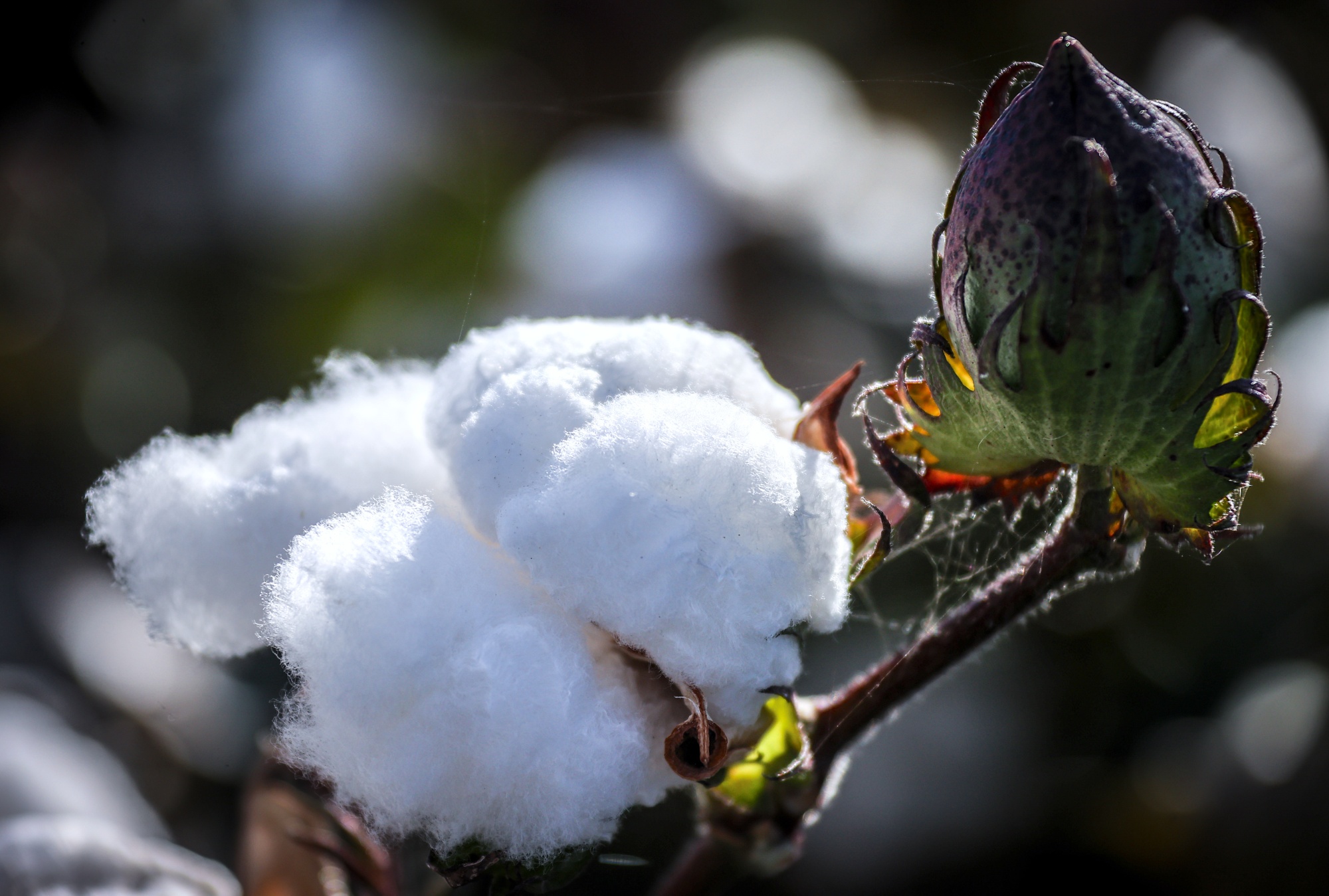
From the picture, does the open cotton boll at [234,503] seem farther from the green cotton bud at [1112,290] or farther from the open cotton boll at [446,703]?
the green cotton bud at [1112,290]

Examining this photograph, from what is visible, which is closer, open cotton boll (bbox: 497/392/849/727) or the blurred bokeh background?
open cotton boll (bbox: 497/392/849/727)

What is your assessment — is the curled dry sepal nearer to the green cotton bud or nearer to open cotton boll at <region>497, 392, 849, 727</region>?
open cotton boll at <region>497, 392, 849, 727</region>

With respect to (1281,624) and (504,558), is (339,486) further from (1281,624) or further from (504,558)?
(1281,624)

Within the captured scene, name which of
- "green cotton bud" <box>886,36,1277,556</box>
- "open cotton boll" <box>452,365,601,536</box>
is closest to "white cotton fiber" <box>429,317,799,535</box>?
"open cotton boll" <box>452,365,601,536</box>

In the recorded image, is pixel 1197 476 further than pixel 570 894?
No

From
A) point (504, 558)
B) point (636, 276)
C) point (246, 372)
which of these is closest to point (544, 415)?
point (504, 558)

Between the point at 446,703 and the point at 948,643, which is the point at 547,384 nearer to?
the point at 446,703

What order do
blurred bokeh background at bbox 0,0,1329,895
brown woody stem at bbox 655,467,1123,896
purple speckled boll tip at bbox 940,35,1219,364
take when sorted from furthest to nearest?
blurred bokeh background at bbox 0,0,1329,895 < brown woody stem at bbox 655,467,1123,896 < purple speckled boll tip at bbox 940,35,1219,364
